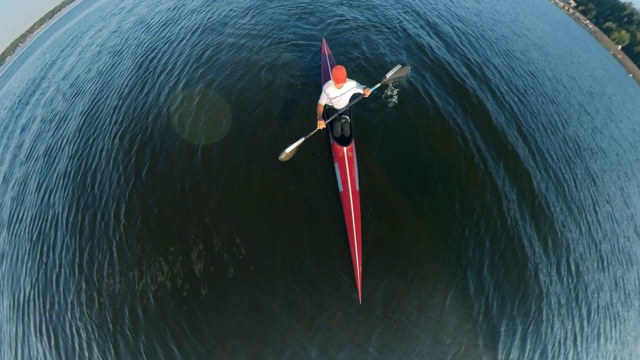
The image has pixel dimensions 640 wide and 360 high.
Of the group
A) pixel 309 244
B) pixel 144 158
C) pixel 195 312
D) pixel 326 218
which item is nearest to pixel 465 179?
pixel 326 218

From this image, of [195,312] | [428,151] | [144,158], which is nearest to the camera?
[195,312]

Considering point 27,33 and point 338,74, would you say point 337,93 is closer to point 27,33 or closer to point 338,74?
point 338,74

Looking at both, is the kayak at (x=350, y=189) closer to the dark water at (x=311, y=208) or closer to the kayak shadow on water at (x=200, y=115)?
the dark water at (x=311, y=208)

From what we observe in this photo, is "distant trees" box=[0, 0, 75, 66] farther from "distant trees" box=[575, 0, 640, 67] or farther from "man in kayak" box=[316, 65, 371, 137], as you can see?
"distant trees" box=[575, 0, 640, 67]

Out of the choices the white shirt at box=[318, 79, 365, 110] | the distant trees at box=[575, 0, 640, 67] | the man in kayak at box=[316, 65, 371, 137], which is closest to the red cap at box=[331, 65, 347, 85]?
the man in kayak at box=[316, 65, 371, 137]

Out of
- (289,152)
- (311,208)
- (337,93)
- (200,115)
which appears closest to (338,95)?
(337,93)

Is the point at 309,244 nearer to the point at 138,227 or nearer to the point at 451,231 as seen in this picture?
the point at 451,231
